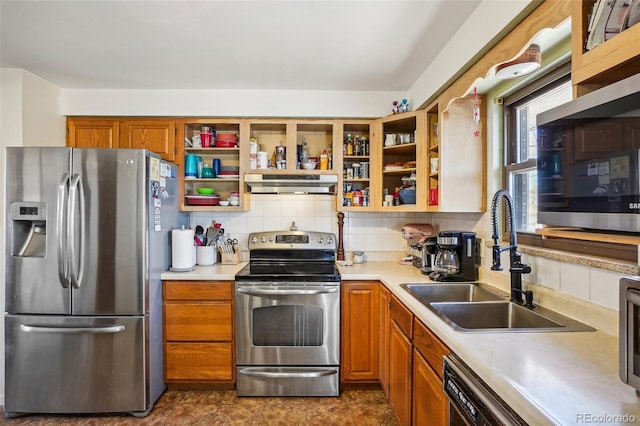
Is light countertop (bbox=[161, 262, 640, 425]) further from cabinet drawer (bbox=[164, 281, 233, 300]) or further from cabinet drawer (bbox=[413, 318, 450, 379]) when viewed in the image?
cabinet drawer (bbox=[164, 281, 233, 300])

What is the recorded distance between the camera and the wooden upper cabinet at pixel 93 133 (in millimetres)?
2729

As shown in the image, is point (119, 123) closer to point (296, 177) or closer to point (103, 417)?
point (296, 177)

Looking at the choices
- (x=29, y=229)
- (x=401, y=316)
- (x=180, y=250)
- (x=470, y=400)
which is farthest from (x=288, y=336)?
(x=29, y=229)

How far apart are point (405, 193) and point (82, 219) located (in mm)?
2262

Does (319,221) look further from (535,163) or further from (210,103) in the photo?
(535,163)

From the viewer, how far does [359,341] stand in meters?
2.36

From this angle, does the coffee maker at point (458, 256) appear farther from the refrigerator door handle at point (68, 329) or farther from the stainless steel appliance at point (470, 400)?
the refrigerator door handle at point (68, 329)

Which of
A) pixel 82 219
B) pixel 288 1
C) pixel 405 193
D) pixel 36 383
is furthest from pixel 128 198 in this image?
pixel 405 193

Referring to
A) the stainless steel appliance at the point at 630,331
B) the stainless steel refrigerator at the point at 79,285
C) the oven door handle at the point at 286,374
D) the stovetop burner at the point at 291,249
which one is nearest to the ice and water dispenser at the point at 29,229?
the stainless steel refrigerator at the point at 79,285

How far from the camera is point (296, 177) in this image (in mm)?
2619

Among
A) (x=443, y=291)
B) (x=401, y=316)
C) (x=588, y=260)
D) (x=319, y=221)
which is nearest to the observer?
(x=588, y=260)

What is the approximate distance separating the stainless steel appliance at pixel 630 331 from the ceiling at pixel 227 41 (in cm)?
145

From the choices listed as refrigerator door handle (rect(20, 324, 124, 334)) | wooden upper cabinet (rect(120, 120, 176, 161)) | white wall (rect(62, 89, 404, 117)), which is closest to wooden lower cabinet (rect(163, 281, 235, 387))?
refrigerator door handle (rect(20, 324, 124, 334))

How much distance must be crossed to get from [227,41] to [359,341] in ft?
7.19
